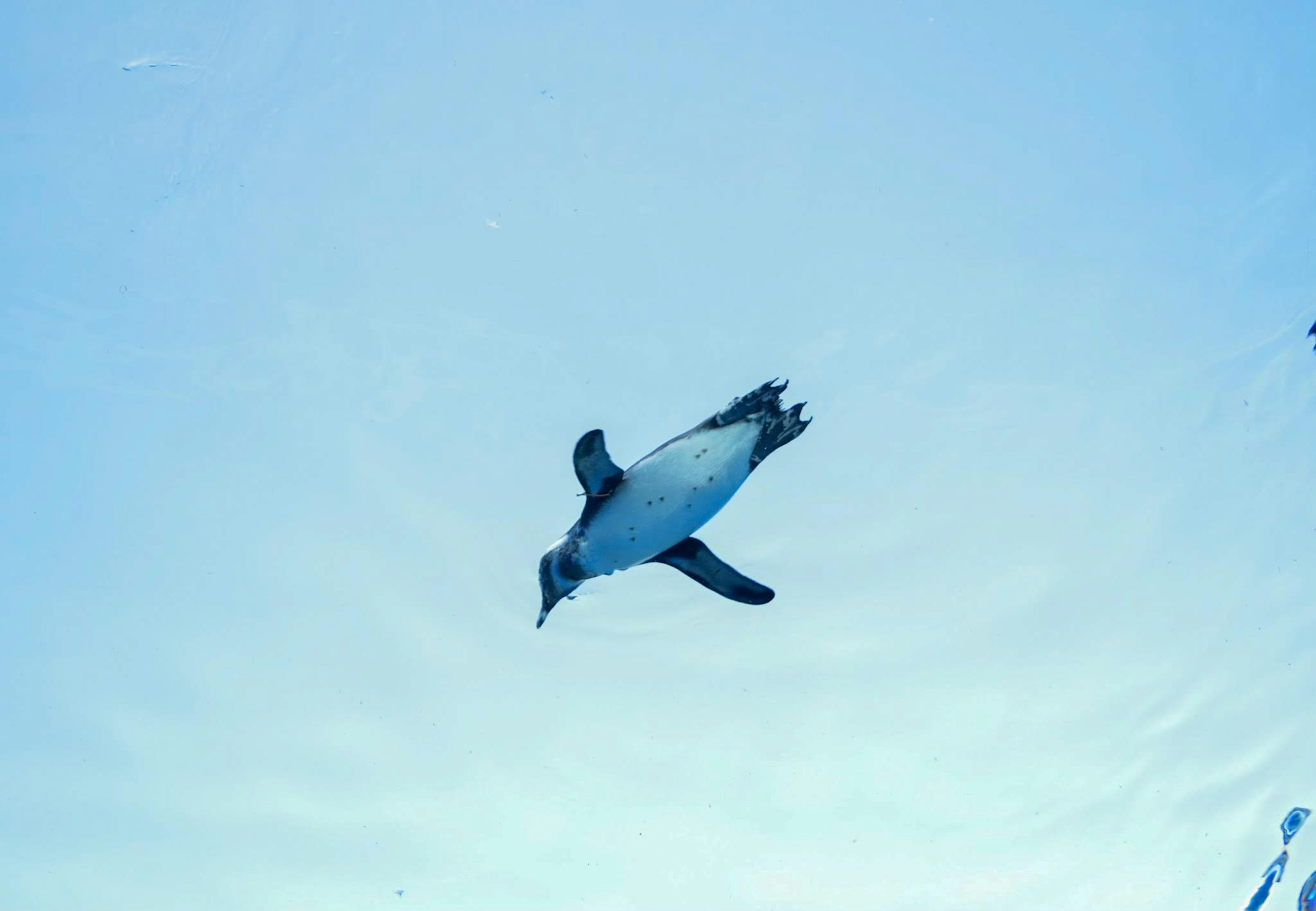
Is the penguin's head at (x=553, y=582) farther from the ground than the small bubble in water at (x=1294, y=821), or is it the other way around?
the penguin's head at (x=553, y=582)

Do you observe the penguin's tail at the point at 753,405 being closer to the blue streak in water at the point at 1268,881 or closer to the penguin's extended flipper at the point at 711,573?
the penguin's extended flipper at the point at 711,573

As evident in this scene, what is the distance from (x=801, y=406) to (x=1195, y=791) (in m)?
12.9

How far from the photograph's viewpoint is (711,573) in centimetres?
862

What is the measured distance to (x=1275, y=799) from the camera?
614 inches

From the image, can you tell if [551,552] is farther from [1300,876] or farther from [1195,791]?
[1300,876]

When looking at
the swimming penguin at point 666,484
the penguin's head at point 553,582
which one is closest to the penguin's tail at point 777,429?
the swimming penguin at point 666,484

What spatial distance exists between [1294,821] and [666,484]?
635 inches

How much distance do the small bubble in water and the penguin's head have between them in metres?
15.5

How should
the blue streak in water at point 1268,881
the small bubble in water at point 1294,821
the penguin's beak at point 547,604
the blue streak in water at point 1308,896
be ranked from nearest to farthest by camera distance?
the penguin's beak at point 547,604, the small bubble in water at point 1294,821, the blue streak in water at point 1268,881, the blue streak in water at point 1308,896

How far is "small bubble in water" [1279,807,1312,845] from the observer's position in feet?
52.3

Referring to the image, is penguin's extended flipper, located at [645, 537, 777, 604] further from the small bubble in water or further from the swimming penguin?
the small bubble in water

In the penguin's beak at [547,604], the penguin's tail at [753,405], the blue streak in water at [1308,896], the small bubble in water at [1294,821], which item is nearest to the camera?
the penguin's tail at [753,405]

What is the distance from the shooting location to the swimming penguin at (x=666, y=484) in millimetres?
7191

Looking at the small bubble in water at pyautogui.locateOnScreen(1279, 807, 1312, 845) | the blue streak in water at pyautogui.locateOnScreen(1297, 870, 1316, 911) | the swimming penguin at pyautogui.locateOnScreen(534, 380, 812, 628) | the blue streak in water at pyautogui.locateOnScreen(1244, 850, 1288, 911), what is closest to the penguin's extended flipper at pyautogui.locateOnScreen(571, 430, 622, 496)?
the swimming penguin at pyautogui.locateOnScreen(534, 380, 812, 628)
